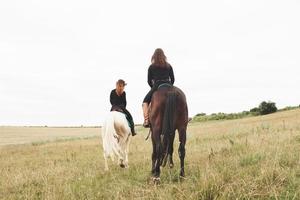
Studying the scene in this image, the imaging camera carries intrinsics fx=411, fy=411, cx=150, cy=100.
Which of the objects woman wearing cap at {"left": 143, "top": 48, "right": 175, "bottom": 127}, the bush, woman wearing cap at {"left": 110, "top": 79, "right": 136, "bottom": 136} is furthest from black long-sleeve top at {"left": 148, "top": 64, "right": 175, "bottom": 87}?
the bush

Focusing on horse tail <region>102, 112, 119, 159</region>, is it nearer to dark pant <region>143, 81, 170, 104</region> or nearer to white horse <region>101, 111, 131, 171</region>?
white horse <region>101, 111, 131, 171</region>

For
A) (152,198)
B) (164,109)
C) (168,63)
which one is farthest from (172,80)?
(152,198)

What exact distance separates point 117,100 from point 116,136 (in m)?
1.22

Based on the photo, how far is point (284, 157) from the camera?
809 centimetres

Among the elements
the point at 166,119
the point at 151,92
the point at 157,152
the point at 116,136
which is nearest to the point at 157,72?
the point at 151,92

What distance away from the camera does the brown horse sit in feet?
25.2

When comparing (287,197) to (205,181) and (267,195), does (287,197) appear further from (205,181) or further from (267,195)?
(205,181)

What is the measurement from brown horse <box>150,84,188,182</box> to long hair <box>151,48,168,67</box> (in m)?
0.72

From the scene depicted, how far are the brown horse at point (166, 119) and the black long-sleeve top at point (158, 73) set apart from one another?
51 cm

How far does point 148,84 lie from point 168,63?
61cm

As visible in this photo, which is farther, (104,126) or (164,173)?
(104,126)

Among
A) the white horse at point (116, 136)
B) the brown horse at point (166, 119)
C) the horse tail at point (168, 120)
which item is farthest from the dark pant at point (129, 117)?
the horse tail at point (168, 120)

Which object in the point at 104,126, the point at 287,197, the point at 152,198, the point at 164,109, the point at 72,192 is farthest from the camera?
the point at 104,126

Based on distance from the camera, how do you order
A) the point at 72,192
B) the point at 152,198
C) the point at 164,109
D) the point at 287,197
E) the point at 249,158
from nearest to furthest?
the point at 287,197 < the point at 152,198 < the point at 72,192 < the point at 164,109 < the point at 249,158
